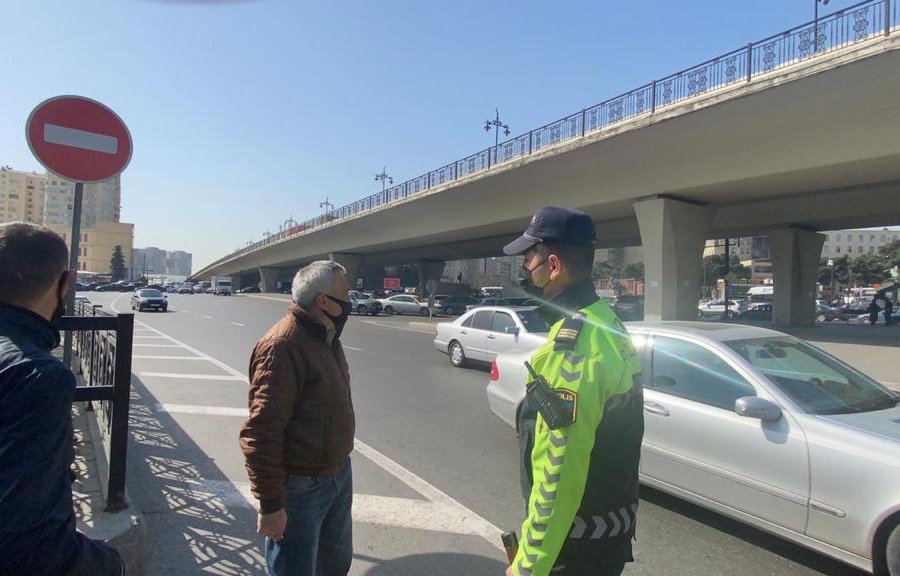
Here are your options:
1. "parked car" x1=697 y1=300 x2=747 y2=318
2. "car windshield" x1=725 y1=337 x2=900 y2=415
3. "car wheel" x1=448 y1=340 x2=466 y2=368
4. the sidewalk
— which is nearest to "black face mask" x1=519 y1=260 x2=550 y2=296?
the sidewalk

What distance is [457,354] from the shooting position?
12898 mm

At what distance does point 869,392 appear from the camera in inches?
168

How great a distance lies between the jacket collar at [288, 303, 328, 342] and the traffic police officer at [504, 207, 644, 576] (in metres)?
1.11

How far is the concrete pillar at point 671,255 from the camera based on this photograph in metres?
20.2

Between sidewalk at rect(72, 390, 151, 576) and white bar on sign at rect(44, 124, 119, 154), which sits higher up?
white bar on sign at rect(44, 124, 119, 154)

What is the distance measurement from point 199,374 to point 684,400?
924 cm

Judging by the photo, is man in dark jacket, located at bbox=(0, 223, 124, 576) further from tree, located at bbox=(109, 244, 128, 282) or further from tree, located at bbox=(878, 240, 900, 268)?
tree, located at bbox=(109, 244, 128, 282)

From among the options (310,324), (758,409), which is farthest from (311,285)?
(758,409)

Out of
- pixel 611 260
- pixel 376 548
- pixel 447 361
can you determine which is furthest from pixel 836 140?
pixel 611 260

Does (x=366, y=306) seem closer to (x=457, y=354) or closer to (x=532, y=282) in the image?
(x=457, y=354)

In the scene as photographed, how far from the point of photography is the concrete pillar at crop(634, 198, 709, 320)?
20.2 meters

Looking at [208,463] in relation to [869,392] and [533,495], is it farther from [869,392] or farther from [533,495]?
[869,392]

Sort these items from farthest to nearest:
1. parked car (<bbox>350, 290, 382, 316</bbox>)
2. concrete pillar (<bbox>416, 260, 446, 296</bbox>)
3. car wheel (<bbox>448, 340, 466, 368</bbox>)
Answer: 1. concrete pillar (<bbox>416, 260, 446, 296</bbox>)
2. parked car (<bbox>350, 290, 382, 316</bbox>)
3. car wheel (<bbox>448, 340, 466, 368</bbox>)

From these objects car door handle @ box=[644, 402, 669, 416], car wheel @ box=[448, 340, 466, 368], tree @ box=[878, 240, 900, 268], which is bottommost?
→ car wheel @ box=[448, 340, 466, 368]
